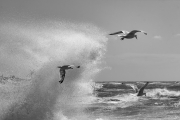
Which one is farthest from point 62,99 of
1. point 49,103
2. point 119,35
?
point 119,35

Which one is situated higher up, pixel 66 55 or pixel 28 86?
pixel 66 55

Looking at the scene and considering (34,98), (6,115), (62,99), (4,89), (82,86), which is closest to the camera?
(6,115)

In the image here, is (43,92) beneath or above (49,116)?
above

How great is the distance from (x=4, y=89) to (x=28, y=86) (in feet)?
10.1

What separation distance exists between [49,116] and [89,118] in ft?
7.57

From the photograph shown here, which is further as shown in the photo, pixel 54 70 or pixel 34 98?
pixel 54 70

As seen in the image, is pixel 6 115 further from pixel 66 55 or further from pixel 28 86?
pixel 66 55

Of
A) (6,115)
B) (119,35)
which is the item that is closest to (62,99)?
(6,115)

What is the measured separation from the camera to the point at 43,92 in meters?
18.2

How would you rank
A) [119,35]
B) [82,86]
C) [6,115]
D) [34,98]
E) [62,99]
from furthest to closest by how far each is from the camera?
[82,86] → [62,99] → [34,98] → [6,115] → [119,35]

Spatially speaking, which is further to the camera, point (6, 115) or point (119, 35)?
point (6, 115)

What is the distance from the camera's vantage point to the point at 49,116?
17016 mm

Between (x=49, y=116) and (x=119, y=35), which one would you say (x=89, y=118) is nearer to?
(x=49, y=116)

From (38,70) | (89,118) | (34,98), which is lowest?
(89,118)
